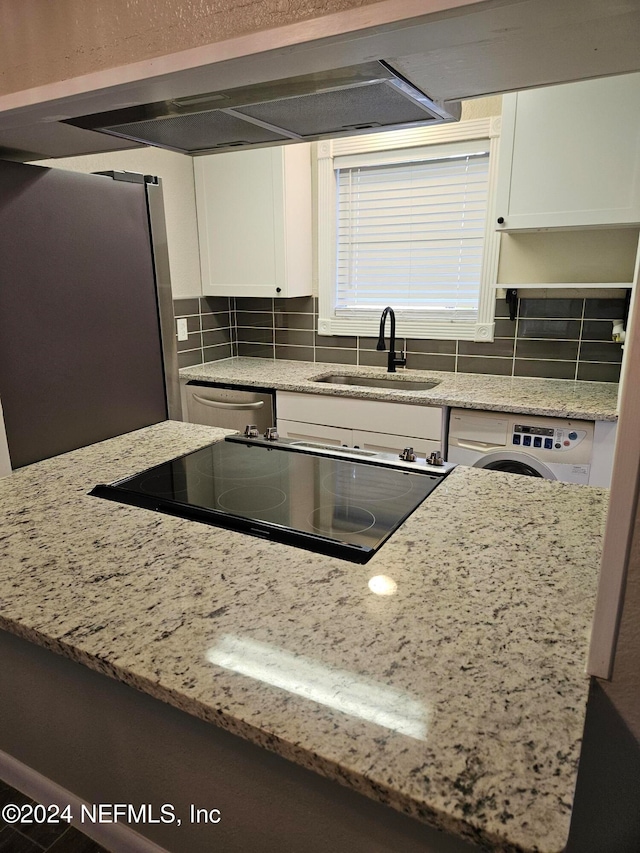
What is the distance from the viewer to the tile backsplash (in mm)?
2826

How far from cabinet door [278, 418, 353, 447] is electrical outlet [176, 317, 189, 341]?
0.90 metres

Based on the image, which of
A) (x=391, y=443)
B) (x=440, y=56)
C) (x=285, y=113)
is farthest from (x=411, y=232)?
(x=440, y=56)

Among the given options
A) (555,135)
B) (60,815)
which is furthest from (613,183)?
(60,815)

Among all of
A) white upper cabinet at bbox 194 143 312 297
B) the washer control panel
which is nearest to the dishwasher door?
white upper cabinet at bbox 194 143 312 297

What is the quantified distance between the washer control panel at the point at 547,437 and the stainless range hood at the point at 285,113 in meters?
1.57

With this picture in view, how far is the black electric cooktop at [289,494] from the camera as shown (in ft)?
4.13

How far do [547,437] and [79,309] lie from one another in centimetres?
194

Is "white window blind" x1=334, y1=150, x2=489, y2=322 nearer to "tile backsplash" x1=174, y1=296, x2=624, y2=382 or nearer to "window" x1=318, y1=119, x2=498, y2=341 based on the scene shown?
"window" x1=318, y1=119, x2=498, y2=341

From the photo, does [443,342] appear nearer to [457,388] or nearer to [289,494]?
[457,388]

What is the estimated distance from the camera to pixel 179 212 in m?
3.35

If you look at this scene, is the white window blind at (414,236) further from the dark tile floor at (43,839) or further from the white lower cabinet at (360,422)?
the dark tile floor at (43,839)

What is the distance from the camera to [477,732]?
729mm

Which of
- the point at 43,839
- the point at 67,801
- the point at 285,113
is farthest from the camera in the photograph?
the point at 43,839

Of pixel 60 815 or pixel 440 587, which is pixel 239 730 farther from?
pixel 60 815
